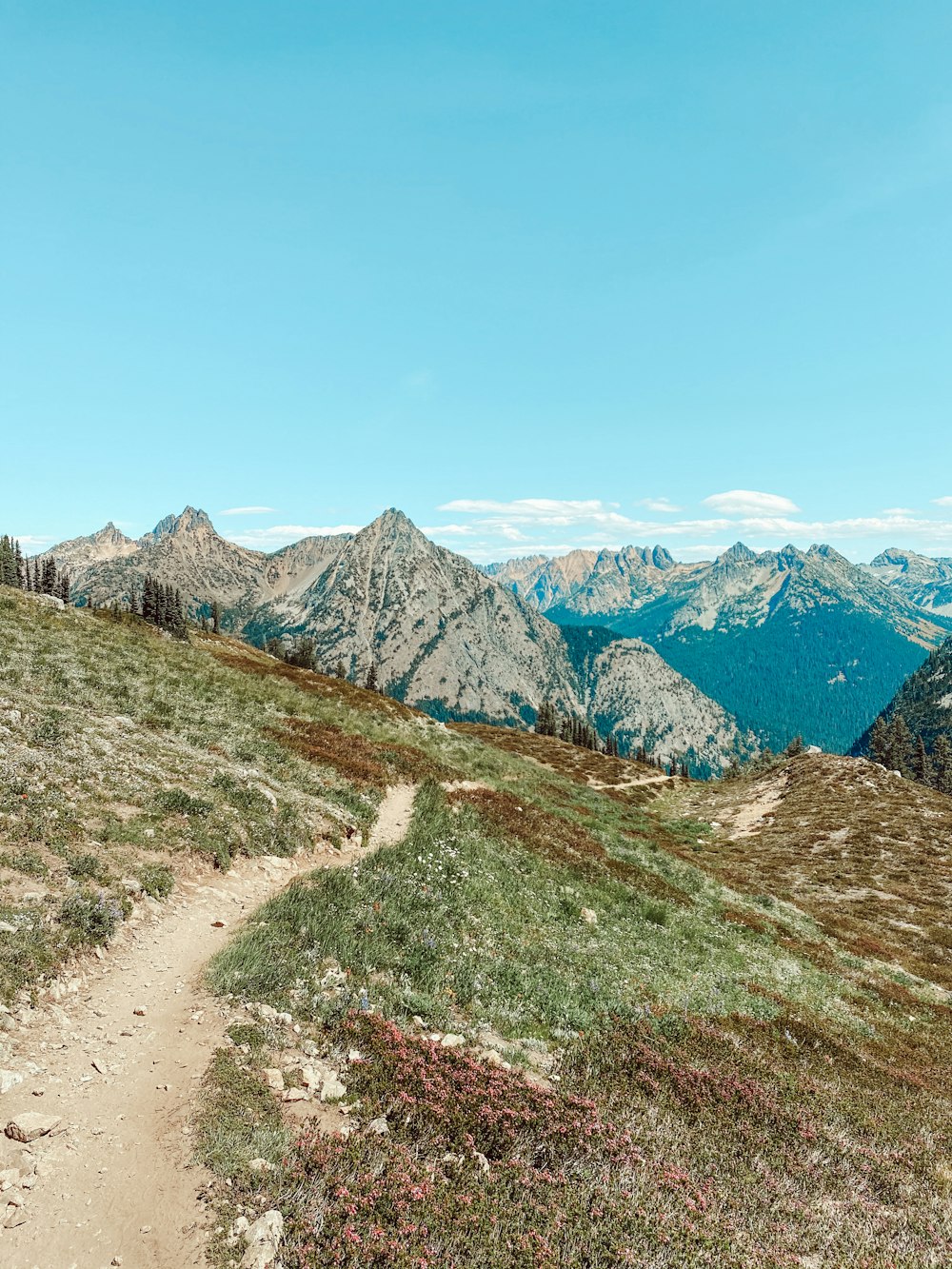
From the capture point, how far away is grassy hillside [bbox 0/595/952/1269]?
7207 mm

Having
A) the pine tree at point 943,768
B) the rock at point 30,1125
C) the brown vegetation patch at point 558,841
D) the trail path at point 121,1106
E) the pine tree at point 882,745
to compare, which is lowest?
the pine tree at point 943,768

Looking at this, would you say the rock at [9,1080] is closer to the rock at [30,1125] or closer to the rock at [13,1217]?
the rock at [30,1125]

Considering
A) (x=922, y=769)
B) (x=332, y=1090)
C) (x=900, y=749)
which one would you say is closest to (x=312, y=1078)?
(x=332, y=1090)

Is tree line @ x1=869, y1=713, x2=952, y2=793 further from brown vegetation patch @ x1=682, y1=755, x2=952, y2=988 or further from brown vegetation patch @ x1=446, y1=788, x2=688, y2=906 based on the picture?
brown vegetation patch @ x1=446, y1=788, x2=688, y2=906

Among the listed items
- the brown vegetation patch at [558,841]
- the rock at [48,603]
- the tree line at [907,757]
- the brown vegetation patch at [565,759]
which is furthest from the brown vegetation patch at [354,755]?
the tree line at [907,757]

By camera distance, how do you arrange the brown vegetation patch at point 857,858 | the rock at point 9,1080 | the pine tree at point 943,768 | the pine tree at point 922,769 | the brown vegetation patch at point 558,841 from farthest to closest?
1. the pine tree at point 943,768
2. the pine tree at point 922,769
3. the brown vegetation patch at point 857,858
4. the brown vegetation patch at point 558,841
5. the rock at point 9,1080

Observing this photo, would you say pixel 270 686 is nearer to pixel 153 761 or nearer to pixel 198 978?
pixel 153 761

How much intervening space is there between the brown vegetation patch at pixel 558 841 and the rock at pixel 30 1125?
19.0 meters

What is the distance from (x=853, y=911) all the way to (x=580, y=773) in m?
60.0

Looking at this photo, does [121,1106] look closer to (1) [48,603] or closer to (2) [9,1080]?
(2) [9,1080]

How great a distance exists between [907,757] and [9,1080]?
196 metres

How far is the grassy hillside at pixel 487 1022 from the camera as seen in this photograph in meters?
7.21

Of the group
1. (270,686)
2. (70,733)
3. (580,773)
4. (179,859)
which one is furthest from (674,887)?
(580,773)

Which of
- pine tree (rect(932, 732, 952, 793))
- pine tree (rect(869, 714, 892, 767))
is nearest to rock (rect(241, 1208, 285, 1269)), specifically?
pine tree (rect(869, 714, 892, 767))
